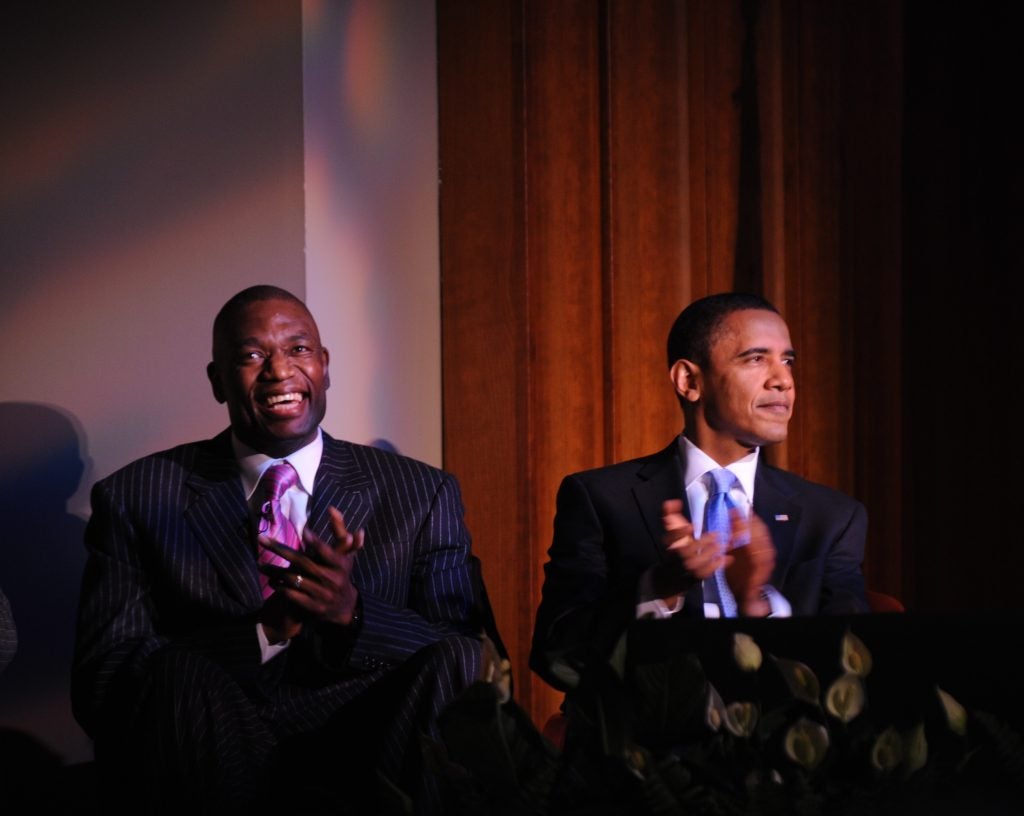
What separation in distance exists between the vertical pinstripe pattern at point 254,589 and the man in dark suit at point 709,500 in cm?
26

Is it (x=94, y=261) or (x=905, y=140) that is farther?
(x=905, y=140)

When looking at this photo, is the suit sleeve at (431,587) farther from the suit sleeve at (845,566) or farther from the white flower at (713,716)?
the white flower at (713,716)

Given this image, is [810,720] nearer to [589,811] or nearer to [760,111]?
[589,811]

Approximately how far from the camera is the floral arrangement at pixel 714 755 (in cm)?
108

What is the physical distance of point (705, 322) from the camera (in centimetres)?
269

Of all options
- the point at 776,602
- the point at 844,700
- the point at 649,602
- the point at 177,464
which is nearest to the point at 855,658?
the point at 844,700

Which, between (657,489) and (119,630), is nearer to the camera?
(119,630)

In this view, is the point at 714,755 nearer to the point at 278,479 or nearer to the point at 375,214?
the point at 278,479

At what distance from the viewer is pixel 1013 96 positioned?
12.1 ft

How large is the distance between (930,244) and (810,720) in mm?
3013

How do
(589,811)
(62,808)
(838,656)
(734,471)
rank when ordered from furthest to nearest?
(62,808)
(734,471)
(838,656)
(589,811)

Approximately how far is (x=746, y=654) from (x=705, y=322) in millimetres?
1607

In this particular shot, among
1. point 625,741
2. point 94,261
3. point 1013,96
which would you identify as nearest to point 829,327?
point 1013,96

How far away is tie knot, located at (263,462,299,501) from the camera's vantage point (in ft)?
8.34
